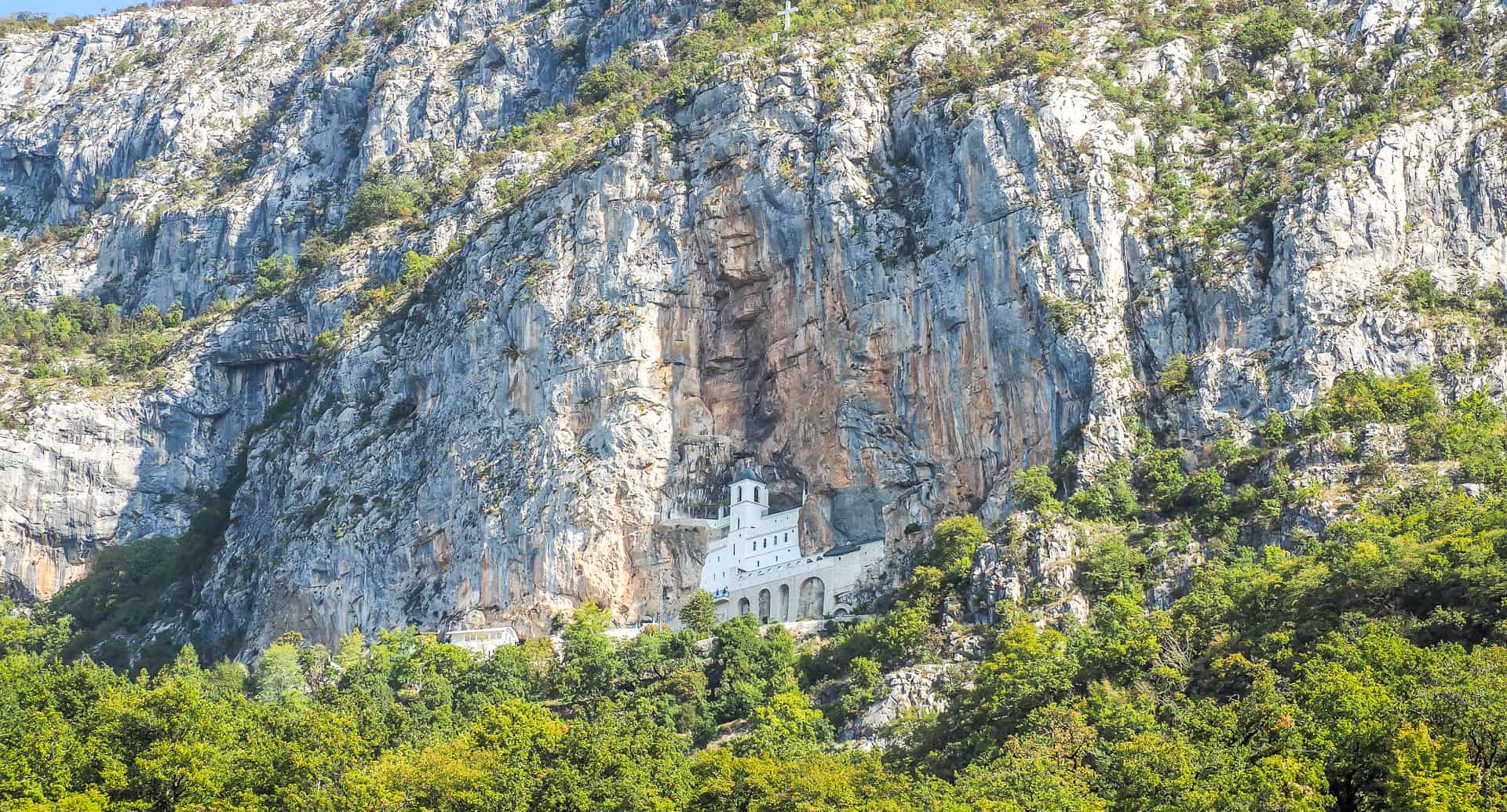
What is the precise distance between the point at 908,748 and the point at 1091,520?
48.0 ft

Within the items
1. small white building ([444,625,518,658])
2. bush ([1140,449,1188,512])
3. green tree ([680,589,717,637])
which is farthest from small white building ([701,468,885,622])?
bush ([1140,449,1188,512])

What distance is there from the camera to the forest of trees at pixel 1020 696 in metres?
45.8

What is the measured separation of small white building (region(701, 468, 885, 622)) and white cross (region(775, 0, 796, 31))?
92.6 ft

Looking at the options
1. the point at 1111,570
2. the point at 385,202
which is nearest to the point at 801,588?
the point at 1111,570

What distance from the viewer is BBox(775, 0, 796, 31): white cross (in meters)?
98.4

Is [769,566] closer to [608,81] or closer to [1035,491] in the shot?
[1035,491]

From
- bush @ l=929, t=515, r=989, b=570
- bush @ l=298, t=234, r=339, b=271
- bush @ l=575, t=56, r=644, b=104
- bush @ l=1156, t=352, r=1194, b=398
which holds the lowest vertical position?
bush @ l=929, t=515, r=989, b=570

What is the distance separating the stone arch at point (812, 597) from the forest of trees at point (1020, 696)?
5.30m

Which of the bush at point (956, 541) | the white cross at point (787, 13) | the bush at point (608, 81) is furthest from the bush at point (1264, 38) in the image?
the bush at point (608, 81)

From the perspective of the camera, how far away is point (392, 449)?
8969 cm

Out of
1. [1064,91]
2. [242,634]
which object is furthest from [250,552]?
[1064,91]

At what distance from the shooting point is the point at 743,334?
8812cm

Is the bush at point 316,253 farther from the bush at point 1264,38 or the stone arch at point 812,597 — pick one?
the bush at point 1264,38

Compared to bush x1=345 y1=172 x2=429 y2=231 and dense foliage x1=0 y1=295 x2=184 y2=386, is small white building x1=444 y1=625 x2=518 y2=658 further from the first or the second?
dense foliage x1=0 y1=295 x2=184 y2=386
